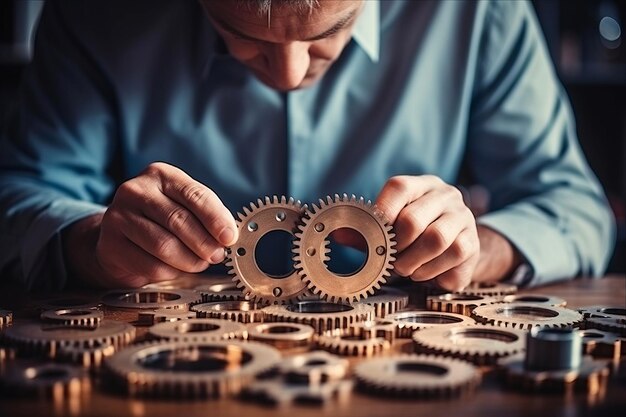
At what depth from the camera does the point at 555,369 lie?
99cm

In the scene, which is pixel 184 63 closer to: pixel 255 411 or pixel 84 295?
pixel 84 295

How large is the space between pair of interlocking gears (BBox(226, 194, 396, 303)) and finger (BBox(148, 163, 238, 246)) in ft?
0.14

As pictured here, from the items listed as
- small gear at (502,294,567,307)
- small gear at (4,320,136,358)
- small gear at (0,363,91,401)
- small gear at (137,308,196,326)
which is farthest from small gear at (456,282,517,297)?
small gear at (0,363,91,401)

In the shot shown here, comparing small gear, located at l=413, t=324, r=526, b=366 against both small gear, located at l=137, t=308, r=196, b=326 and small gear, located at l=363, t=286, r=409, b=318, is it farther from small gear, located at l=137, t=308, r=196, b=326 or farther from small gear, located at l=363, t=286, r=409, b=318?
small gear, located at l=137, t=308, r=196, b=326

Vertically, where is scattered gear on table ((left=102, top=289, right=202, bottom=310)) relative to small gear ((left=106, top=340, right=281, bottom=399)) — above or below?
above

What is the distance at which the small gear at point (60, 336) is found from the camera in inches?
43.1

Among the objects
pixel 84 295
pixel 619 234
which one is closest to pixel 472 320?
pixel 84 295

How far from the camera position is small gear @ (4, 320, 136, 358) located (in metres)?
A: 1.09

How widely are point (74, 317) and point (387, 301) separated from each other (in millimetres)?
483

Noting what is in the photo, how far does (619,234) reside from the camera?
3.49 metres

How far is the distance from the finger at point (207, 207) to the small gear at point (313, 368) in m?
0.31

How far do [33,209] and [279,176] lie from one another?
0.56 meters

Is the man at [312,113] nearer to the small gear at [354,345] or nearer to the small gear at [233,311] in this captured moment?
the small gear at [233,311]

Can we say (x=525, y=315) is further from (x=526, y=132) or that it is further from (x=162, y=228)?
(x=526, y=132)
